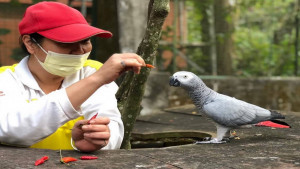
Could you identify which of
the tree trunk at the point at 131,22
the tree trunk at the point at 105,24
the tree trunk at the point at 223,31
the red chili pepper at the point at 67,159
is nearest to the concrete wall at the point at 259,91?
the tree trunk at the point at 223,31

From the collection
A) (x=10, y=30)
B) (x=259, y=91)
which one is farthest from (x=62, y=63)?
(x=259, y=91)

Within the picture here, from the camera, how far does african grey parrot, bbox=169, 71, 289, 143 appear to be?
2836mm

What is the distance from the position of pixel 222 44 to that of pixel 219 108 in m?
5.02

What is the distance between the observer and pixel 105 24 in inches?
231

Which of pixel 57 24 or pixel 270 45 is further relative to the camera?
pixel 270 45

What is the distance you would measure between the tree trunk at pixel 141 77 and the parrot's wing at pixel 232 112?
26.8 inches

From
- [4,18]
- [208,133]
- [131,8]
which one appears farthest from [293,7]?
[208,133]

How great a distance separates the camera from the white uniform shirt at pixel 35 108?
250cm

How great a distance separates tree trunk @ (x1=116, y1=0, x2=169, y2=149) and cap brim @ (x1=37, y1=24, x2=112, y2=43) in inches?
23.4

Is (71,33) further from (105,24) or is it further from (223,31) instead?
(223,31)

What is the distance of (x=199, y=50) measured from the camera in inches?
300

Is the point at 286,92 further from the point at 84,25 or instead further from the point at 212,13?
the point at 84,25

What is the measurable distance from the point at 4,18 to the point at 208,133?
3013 mm

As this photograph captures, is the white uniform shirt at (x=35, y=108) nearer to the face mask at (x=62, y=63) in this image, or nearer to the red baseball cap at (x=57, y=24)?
the face mask at (x=62, y=63)
